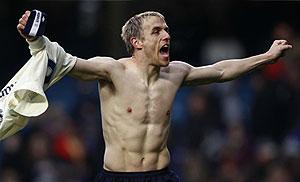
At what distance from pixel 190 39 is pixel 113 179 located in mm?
7994

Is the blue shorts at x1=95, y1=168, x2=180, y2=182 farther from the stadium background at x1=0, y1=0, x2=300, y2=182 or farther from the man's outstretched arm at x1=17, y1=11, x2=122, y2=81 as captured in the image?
the stadium background at x1=0, y1=0, x2=300, y2=182

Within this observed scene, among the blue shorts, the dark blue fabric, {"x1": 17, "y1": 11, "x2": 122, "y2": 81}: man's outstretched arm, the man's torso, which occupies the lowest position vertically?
the blue shorts

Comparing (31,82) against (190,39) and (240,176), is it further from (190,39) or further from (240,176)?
(190,39)

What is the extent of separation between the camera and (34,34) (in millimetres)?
9375

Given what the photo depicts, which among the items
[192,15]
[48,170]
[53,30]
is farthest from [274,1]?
[48,170]

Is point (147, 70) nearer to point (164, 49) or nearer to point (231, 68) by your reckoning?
point (164, 49)

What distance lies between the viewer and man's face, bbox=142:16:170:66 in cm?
1005

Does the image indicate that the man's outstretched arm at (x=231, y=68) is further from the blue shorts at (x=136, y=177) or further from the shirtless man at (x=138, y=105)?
the blue shorts at (x=136, y=177)

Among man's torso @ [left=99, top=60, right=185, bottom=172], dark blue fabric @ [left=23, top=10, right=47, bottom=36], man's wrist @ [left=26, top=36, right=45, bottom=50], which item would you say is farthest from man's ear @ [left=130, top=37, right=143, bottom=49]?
dark blue fabric @ [left=23, top=10, right=47, bottom=36]

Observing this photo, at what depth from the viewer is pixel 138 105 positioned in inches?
396

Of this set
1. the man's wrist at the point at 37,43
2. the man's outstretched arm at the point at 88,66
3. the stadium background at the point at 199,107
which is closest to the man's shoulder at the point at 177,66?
the man's outstretched arm at the point at 88,66

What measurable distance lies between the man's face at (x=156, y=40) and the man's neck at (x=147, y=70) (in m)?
0.05

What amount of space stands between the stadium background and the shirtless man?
4.20 meters

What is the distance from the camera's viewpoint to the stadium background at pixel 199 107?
1465cm
